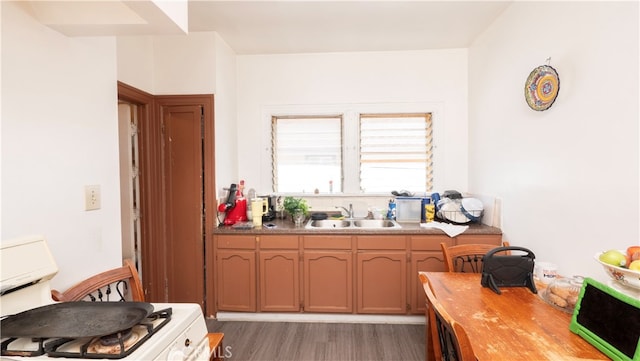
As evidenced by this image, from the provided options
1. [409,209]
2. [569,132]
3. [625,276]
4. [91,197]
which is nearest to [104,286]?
[91,197]

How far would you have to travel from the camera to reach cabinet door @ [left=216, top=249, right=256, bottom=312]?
2629mm

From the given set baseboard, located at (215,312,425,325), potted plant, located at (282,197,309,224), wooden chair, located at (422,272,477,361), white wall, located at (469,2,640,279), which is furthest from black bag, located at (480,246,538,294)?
potted plant, located at (282,197,309,224)

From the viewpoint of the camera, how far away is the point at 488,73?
2.62 meters

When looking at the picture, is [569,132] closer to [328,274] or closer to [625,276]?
[625,276]

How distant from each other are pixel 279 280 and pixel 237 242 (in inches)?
19.3

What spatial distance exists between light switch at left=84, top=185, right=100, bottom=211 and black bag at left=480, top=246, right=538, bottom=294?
6.70 feet

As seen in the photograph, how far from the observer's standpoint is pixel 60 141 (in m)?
1.37

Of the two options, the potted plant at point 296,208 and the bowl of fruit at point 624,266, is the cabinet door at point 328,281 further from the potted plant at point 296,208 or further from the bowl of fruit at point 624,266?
the bowl of fruit at point 624,266

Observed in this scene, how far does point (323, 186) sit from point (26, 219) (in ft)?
7.76

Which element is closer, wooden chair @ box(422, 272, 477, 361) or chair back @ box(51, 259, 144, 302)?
wooden chair @ box(422, 272, 477, 361)

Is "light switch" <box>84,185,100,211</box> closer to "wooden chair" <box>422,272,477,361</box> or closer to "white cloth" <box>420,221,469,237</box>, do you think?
"wooden chair" <box>422,272,477,361</box>

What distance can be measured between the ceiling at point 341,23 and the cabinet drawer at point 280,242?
1.78 metres

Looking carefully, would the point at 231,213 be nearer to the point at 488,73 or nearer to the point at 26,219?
the point at 26,219

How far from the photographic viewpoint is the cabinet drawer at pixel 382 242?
8.34 ft
